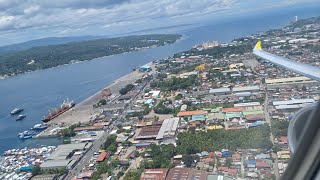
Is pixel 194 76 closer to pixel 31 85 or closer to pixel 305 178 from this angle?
pixel 31 85

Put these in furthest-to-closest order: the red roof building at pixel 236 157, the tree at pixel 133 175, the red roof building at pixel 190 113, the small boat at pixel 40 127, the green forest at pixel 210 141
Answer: the small boat at pixel 40 127 < the red roof building at pixel 190 113 < the green forest at pixel 210 141 < the tree at pixel 133 175 < the red roof building at pixel 236 157

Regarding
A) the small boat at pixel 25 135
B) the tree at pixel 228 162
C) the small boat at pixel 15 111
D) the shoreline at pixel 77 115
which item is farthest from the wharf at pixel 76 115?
the tree at pixel 228 162

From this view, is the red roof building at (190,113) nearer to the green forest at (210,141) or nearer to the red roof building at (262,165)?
the green forest at (210,141)

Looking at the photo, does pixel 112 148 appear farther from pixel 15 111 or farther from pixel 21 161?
pixel 15 111

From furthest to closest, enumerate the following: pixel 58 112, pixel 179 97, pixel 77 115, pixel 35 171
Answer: pixel 58 112 < pixel 77 115 < pixel 179 97 < pixel 35 171

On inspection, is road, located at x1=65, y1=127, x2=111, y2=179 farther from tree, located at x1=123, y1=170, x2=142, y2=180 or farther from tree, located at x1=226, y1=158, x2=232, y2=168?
tree, located at x1=226, y1=158, x2=232, y2=168

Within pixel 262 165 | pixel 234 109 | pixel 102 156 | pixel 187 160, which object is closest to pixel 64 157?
pixel 102 156

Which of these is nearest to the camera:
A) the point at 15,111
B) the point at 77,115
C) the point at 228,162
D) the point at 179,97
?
the point at 228,162

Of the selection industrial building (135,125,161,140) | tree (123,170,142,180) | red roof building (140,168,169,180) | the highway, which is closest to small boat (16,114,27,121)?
the highway

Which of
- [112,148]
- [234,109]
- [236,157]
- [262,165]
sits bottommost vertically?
[112,148]

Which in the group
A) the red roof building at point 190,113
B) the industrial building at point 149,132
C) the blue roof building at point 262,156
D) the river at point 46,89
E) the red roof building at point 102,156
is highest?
the blue roof building at point 262,156

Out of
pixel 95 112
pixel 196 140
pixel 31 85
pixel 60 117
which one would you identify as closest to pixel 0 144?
pixel 60 117

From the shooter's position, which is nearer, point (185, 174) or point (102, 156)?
point (185, 174)
